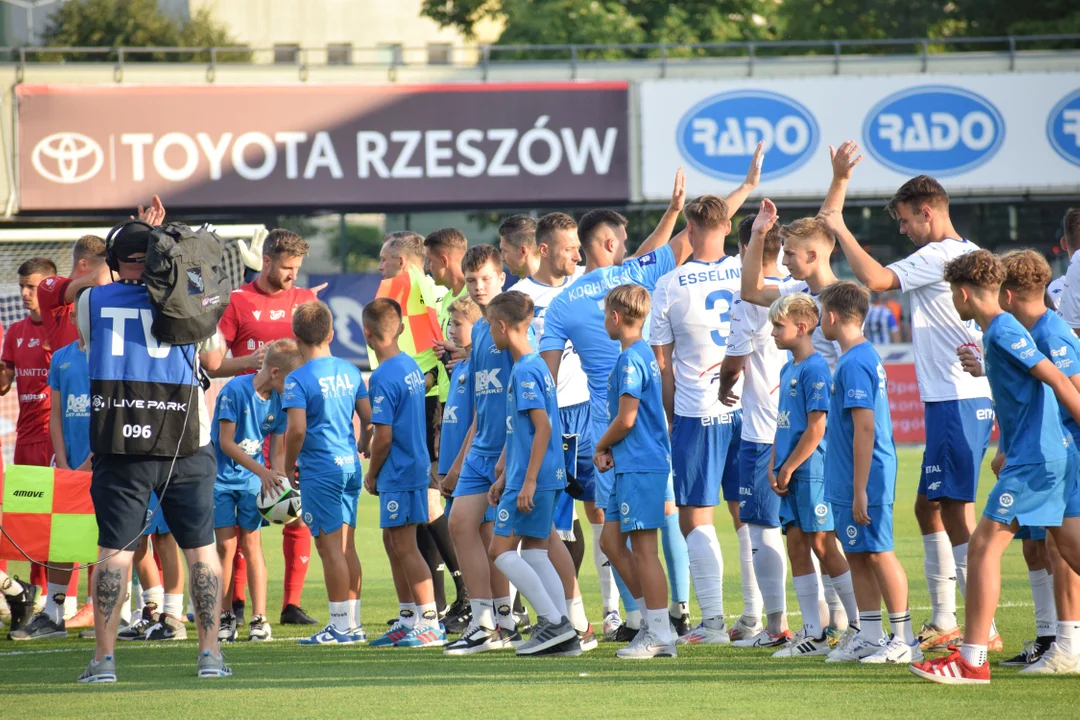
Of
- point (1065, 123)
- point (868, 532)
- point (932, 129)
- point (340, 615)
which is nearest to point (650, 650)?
point (868, 532)

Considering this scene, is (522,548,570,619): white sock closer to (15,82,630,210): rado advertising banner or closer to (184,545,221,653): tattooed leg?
(184,545,221,653): tattooed leg

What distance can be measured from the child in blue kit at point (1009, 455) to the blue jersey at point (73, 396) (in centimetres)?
517

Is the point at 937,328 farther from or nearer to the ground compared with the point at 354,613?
farther from the ground

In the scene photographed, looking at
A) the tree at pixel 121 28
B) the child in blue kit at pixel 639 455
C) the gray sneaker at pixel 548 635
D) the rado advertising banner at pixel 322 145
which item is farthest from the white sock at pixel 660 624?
the tree at pixel 121 28

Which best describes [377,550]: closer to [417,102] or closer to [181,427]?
[181,427]

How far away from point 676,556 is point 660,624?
0.68 metres

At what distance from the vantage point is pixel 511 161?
2269 centimetres

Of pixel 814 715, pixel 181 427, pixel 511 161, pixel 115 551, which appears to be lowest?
pixel 814 715

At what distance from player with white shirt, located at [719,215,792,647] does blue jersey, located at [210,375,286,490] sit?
2.82m

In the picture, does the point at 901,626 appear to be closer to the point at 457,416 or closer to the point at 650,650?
the point at 650,650

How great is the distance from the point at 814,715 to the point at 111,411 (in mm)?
3417

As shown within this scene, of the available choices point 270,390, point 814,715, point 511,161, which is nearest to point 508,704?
point 814,715

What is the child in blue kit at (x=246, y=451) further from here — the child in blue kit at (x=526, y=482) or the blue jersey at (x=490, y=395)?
Answer: the child in blue kit at (x=526, y=482)

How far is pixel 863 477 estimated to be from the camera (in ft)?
21.0
